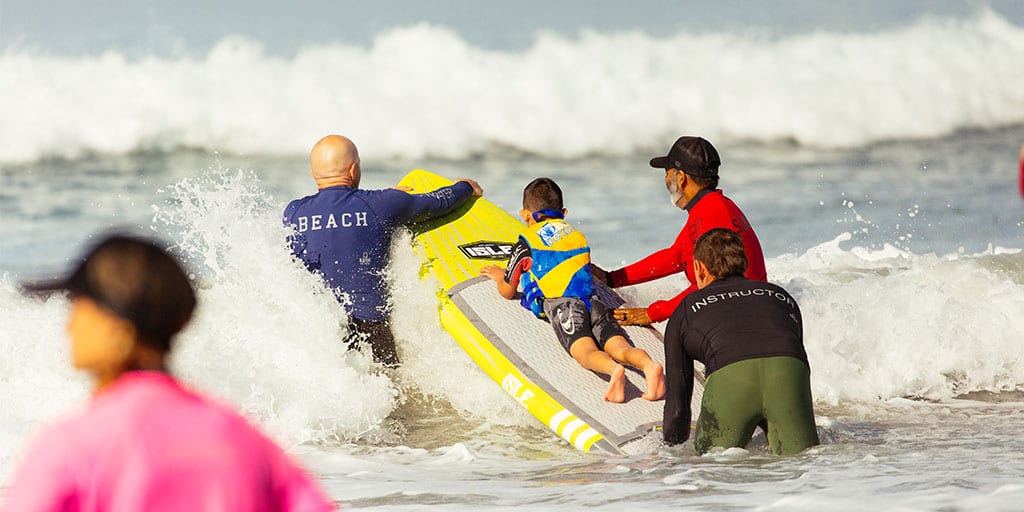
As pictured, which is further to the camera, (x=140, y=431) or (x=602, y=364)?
(x=602, y=364)

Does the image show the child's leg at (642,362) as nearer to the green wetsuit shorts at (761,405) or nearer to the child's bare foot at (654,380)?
the child's bare foot at (654,380)

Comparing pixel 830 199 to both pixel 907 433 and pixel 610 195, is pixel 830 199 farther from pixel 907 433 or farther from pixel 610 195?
pixel 907 433

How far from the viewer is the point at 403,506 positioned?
3.60 m

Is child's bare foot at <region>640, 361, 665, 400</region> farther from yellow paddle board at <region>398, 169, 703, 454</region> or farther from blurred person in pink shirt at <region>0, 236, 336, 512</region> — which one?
blurred person in pink shirt at <region>0, 236, 336, 512</region>

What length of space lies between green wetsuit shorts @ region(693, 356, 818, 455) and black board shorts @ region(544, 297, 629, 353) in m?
1.10

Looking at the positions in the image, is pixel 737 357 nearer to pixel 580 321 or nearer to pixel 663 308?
pixel 663 308

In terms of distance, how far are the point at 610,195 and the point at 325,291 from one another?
40.5 feet

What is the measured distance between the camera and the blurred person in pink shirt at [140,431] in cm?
136

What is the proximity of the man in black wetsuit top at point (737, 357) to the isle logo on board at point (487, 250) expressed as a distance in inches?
77.8

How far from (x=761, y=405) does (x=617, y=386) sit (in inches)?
35.4

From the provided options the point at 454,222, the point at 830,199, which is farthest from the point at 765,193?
the point at 454,222

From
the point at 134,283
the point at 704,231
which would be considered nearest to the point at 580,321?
the point at 704,231

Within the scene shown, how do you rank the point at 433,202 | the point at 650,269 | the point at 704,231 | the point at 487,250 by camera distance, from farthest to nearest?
the point at 487,250 < the point at 433,202 < the point at 650,269 < the point at 704,231

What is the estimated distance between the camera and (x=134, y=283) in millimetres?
1452
